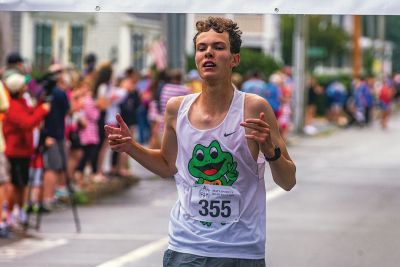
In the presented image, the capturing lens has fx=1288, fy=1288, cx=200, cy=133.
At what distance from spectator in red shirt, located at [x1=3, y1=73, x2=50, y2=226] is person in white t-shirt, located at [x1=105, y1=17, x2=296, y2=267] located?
7549mm

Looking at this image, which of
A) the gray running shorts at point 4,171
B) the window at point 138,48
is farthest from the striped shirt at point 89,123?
the window at point 138,48

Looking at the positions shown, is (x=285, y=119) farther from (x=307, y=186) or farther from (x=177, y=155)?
(x=177, y=155)

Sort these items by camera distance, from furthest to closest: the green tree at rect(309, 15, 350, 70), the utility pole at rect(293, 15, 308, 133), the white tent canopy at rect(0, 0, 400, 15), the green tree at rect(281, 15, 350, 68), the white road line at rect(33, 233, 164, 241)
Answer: the green tree at rect(281, 15, 350, 68), the green tree at rect(309, 15, 350, 70), the utility pole at rect(293, 15, 308, 133), the white road line at rect(33, 233, 164, 241), the white tent canopy at rect(0, 0, 400, 15)

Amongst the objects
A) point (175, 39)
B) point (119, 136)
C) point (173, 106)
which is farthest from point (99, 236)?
point (175, 39)

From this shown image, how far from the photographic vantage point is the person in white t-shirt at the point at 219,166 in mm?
5859

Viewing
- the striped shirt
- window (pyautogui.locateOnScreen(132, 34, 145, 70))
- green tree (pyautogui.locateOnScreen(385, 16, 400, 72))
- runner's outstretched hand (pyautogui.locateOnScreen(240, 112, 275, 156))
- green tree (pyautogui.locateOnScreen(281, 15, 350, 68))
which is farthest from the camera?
green tree (pyautogui.locateOnScreen(385, 16, 400, 72))

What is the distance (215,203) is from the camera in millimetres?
5902

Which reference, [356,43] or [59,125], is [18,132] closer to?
[59,125]

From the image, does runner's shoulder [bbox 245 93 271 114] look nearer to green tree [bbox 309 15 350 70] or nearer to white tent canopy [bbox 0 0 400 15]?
white tent canopy [bbox 0 0 400 15]

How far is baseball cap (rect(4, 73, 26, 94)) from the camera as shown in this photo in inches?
526

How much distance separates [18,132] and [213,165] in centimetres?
788

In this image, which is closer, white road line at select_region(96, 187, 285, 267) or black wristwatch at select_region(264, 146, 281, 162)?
black wristwatch at select_region(264, 146, 281, 162)

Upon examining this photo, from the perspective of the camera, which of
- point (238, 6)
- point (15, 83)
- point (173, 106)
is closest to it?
point (173, 106)

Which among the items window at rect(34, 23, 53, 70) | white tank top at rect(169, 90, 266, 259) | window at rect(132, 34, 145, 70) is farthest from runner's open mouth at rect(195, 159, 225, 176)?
window at rect(132, 34, 145, 70)
